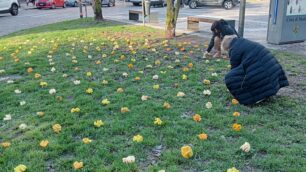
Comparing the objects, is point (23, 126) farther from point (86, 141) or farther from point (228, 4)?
point (228, 4)

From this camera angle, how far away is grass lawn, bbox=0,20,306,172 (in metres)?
3.55

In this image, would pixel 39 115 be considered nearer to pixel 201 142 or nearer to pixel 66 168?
pixel 66 168

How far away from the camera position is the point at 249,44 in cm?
498

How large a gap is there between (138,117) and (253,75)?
64.2 inches

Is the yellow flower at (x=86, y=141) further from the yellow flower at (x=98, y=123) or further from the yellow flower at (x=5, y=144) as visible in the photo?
the yellow flower at (x=5, y=144)

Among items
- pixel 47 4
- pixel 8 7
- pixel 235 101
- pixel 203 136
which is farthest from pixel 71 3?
pixel 203 136

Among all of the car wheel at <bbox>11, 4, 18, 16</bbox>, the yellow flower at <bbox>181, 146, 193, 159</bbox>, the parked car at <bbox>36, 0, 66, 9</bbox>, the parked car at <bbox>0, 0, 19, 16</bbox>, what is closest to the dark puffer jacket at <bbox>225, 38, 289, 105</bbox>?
the yellow flower at <bbox>181, 146, 193, 159</bbox>

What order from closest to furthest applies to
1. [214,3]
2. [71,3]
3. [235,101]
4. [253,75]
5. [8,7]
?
1. [253,75]
2. [235,101]
3. [8,7]
4. [214,3]
5. [71,3]

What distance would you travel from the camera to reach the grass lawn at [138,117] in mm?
3547

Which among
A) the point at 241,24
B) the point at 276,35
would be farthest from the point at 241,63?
the point at 276,35

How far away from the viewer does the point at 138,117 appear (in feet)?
14.9

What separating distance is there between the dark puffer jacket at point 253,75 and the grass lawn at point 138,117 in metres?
0.20

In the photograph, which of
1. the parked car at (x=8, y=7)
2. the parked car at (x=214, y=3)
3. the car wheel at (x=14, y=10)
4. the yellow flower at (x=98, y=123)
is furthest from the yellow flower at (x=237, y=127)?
the car wheel at (x=14, y=10)

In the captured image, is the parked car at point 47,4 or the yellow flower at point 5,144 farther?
the parked car at point 47,4
